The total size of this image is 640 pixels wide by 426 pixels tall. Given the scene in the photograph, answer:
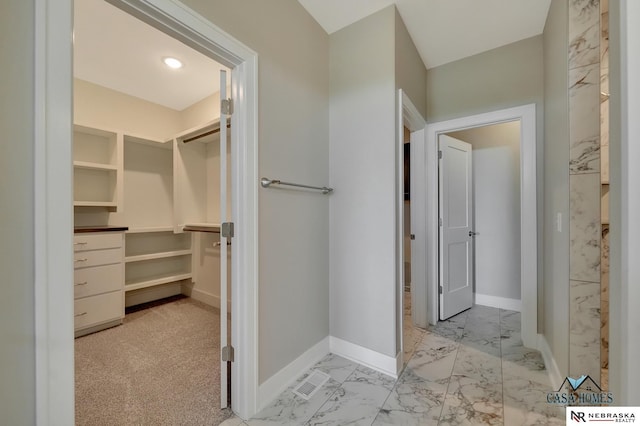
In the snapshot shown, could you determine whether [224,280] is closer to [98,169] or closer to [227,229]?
[227,229]

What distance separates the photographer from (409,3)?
1.76 m

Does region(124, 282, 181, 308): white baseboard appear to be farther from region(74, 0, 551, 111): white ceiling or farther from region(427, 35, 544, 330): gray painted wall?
region(427, 35, 544, 330): gray painted wall

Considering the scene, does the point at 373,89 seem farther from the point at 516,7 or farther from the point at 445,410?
the point at 445,410

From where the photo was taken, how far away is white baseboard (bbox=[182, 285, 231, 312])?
306 centimetres

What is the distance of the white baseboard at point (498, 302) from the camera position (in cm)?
287

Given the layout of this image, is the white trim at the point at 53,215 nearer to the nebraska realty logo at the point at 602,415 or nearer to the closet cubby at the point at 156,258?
the nebraska realty logo at the point at 602,415

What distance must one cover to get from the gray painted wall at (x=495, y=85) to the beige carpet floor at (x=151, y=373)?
2.63 metres

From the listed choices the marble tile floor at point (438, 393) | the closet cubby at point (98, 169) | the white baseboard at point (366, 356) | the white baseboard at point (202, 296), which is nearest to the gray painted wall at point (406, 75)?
the white baseboard at point (366, 356)

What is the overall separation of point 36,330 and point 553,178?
2642 millimetres

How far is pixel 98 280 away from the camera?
2406 millimetres

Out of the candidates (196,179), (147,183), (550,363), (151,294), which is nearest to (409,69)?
(550,363)

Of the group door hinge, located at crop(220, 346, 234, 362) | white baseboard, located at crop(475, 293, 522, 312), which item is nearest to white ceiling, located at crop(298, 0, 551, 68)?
door hinge, located at crop(220, 346, 234, 362)

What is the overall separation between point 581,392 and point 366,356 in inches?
45.3

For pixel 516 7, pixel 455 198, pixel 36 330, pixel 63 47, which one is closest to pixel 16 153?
pixel 63 47
